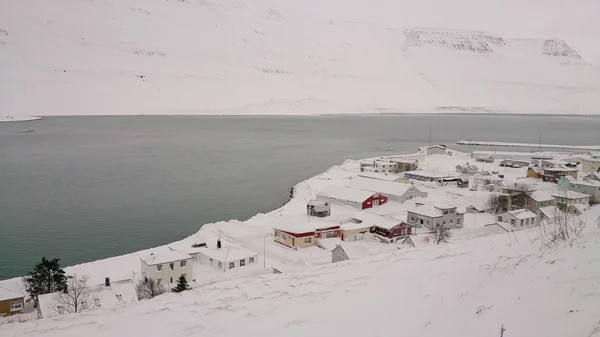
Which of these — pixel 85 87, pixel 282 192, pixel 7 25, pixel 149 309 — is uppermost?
pixel 7 25

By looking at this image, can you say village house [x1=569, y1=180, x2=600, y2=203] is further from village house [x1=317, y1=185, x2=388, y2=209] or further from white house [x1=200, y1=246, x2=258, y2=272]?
white house [x1=200, y1=246, x2=258, y2=272]

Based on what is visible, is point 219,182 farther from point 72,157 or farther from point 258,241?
point 72,157

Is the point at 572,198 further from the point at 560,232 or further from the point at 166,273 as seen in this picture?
the point at 166,273

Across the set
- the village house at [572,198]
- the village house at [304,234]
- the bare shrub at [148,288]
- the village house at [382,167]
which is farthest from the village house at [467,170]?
the bare shrub at [148,288]

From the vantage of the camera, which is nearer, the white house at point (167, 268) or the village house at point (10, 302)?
the village house at point (10, 302)

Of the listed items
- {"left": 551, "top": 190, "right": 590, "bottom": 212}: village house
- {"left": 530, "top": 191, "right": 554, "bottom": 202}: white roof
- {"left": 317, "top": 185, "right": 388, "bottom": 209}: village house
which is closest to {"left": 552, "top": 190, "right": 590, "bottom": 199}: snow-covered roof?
{"left": 551, "top": 190, "right": 590, "bottom": 212}: village house

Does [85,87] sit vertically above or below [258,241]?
above

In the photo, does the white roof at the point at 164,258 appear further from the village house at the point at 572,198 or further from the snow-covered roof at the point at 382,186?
the village house at the point at 572,198

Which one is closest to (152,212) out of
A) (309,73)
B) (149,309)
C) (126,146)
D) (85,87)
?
(149,309)
